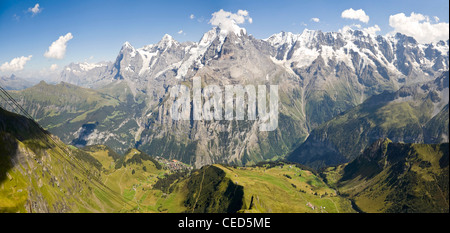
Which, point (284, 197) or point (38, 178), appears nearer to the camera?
point (38, 178)

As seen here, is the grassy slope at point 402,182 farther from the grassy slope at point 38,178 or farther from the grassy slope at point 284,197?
the grassy slope at point 38,178

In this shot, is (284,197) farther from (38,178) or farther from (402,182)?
(38,178)

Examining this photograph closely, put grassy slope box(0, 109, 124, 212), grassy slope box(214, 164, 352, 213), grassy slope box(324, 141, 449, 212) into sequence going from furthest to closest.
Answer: grassy slope box(324, 141, 449, 212), grassy slope box(214, 164, 352, 213), grassy slope box(0, 109, 124, 212)

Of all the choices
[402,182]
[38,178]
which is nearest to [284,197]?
[402,182]

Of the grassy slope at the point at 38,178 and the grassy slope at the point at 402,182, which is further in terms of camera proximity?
the grassy slope at the point at 402,182

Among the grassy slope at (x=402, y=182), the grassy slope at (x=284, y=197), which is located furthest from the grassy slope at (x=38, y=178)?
the grassy slope at (x=402, y=182)

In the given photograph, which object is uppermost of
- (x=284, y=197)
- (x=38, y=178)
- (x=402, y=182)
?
(x=38, y=178)

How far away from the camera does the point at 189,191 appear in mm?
180500

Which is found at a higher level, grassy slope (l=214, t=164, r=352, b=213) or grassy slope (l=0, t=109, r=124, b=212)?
grassy slope (l=0, t=109, r=124, b=212)

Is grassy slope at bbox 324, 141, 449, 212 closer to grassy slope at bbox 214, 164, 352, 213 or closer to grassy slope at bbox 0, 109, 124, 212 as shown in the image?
grassy slope at bbox 214, 164, 352, 213

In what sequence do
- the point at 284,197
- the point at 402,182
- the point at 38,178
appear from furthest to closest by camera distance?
the point at 402,182 → the point at 284,197 → the point at 38,178

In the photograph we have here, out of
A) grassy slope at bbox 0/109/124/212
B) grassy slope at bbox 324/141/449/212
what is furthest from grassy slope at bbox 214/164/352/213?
grassy slope at bbox 0/109/124/212

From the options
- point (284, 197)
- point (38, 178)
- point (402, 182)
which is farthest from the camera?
point (402, 182)

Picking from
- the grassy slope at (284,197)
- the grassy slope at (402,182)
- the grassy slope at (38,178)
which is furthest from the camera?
the grassy slope at (402,182)
